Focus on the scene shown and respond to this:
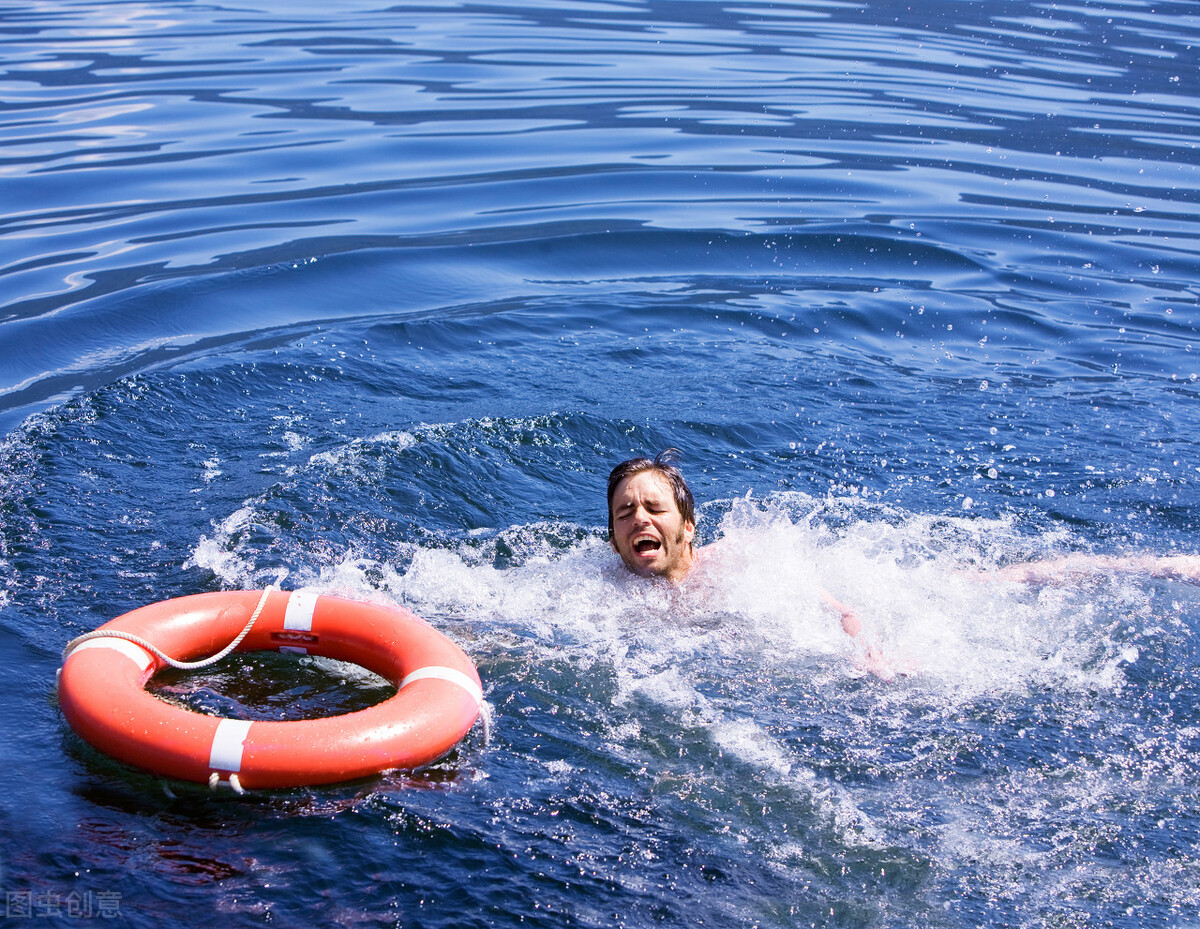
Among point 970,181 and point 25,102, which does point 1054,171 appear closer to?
point 970,181

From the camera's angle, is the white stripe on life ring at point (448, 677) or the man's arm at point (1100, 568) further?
the man's arm at point (1100, 568)

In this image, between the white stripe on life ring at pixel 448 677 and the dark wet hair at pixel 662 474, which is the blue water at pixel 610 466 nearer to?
the white stripe on life ring at pixel 448 677

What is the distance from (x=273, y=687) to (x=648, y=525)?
1715 mm

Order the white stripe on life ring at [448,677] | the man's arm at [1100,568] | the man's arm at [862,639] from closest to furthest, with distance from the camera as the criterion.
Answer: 1. the white stripe on life ring at [448,677]
2. the man's arm at [862,639]
3. the man's arm at [1100,568]

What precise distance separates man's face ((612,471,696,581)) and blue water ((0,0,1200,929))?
14 cm

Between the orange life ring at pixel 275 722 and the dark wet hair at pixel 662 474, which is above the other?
the dark wet hair at pixel 662 474

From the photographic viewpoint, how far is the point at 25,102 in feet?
47.7

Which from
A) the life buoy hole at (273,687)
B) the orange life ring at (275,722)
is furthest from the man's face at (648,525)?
the life buoy hole at (273,687)

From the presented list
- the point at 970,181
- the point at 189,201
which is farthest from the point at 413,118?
the point at 970,181

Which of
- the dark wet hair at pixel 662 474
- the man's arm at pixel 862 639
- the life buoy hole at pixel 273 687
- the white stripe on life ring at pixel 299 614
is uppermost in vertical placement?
the dark wet hair at pixel 662 474

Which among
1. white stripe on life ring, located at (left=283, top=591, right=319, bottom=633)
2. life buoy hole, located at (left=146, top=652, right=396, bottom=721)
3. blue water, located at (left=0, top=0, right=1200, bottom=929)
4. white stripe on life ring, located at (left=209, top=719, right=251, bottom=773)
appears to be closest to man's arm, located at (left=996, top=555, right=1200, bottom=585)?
blue water, located at (left=0, top=0, right=1200, bottom=929)

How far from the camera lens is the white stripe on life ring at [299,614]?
4.59 meters

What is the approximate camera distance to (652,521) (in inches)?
212

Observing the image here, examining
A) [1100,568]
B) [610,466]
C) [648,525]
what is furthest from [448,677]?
[1100,568]
